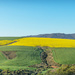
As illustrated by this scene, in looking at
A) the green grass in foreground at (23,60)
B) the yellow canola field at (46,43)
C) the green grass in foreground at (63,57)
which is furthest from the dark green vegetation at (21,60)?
the yellow canola field at (46,43)

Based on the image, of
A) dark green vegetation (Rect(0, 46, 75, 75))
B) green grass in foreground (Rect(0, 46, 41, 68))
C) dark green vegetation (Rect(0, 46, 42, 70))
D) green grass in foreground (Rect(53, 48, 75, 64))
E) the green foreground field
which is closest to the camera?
dark green vegetation (Rect(0, 46, 75, 75))

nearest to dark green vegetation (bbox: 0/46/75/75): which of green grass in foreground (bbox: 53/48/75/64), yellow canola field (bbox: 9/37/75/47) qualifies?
green grass in foreground (bbox: 53/48/75/64)

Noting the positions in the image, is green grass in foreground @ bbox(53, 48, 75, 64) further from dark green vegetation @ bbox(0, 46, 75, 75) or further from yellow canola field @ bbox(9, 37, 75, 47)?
yellow canola field @ bbox(9, 37, 75, 47)

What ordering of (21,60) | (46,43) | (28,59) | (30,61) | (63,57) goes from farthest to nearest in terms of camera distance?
1. (46,43)
2. (63,57)
3. (28,59)
4. (21,60)
5. (30,61)

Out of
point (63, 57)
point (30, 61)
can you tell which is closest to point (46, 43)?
point (63, 57)

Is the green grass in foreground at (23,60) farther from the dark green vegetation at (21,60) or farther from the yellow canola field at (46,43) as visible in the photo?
the yellow canola field at (46,43)

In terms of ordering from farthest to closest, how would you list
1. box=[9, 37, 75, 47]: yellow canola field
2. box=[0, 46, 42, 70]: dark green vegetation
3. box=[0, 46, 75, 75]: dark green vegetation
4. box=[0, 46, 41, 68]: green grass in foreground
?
box=[9, 37, 75, 47]: yellow canola field → box=[0, 46, 41, 68]: green grass in foreground → box=[0, 46, 42, 70]: dark green vegetation → box=[0, 46, 75, 75]: dark green vegetation

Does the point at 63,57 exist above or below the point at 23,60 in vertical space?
above

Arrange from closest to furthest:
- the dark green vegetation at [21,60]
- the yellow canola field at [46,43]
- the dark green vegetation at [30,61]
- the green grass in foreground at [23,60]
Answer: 1. the dark green vegetation at [30,61]
2. the dark green vegetation at [21,60]
3. the green grass in foreground at [23,60]
4. the yellow canola field at [46,43]

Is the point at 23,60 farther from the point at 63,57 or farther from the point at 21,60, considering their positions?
the point at 63,57

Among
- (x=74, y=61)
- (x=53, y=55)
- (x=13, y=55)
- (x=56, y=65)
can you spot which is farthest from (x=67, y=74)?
(x=13, y=55)

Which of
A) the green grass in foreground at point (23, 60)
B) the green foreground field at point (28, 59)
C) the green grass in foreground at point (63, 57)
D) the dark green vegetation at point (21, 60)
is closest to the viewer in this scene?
the dark green vegetation at point (21, 60)

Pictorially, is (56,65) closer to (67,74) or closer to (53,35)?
(67,74)
